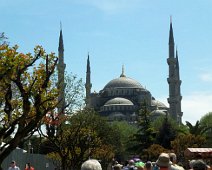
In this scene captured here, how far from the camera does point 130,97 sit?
129m

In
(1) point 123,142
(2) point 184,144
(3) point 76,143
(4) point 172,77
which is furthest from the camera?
(4) point 172,77

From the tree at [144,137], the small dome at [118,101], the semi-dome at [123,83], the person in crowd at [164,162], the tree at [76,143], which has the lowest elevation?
the person in crowd at [164,162]

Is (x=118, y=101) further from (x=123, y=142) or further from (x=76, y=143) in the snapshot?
(x=76, y=143)

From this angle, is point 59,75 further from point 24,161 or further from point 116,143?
point 116,143

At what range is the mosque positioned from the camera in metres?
101

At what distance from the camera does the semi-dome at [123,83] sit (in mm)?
130000

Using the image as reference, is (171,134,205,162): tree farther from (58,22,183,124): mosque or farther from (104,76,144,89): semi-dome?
(104,76,144,89): semi-dome

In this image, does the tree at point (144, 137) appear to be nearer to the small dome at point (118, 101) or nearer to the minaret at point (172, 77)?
the minaret at point (172, 77)

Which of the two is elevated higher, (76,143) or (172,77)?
(172,77)

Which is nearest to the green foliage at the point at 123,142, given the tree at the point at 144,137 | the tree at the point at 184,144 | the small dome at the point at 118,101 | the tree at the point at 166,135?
the tree at the point at 144,137

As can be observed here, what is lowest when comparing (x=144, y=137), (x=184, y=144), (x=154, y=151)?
(x=154, y=151)

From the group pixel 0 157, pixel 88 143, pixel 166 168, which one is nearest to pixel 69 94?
pixel 88 143

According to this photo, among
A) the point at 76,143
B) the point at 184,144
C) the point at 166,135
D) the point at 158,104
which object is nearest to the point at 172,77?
the point at 158,104

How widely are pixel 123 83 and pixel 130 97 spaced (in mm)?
3946
